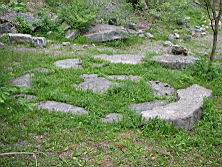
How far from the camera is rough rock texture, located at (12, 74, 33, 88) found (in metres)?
8.30

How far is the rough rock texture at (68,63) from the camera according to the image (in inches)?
381

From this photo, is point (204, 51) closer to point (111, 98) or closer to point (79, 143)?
point (111, 98)

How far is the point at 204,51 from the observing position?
13297mm

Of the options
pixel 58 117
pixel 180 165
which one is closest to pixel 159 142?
pixel 180 165

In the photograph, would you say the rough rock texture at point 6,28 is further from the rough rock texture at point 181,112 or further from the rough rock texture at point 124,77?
the rough rock texture at point 181,112

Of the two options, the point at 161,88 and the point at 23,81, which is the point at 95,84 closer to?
the point at 161,88

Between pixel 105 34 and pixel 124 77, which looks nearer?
pixel 124 77

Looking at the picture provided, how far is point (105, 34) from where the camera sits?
1261cm

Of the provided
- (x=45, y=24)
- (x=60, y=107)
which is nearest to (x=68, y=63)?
(x=60, y=107)

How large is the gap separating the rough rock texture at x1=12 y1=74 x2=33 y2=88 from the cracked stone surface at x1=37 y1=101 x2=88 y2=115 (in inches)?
37.1

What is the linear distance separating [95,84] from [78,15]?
5007 mm

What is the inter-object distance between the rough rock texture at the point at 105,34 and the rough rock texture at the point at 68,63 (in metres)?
2.53

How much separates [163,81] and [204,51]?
15.7ft

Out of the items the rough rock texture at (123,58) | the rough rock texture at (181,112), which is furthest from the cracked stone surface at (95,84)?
the rough rock texture at (123,58)
